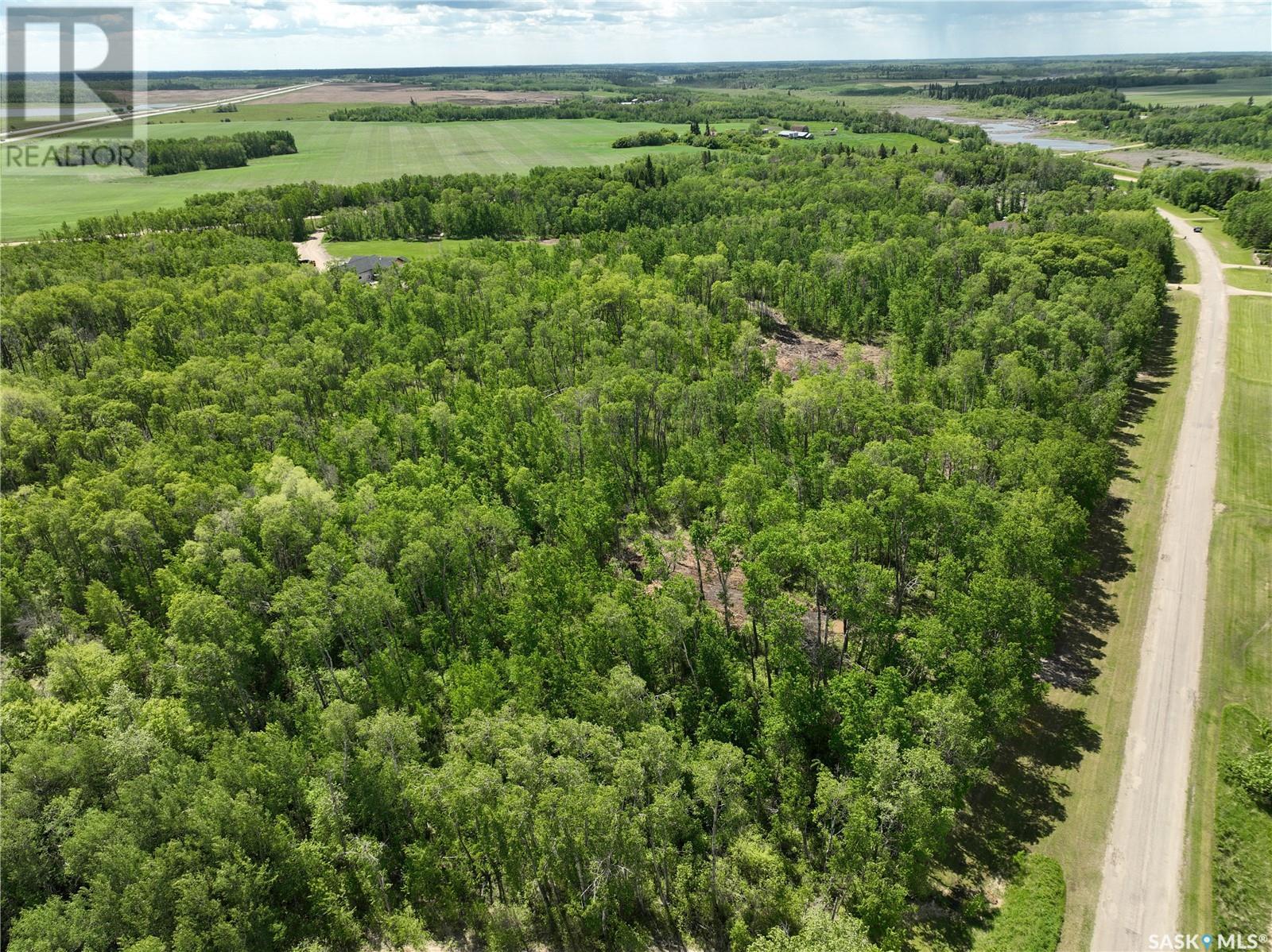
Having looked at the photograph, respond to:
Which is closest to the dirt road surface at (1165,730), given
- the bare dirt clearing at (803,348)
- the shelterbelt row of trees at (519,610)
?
the shelterbelt row of trees at (519,610)

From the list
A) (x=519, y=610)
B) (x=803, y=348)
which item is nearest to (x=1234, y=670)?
(x=519, y=610)

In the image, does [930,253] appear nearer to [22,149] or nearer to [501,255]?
[501,255]

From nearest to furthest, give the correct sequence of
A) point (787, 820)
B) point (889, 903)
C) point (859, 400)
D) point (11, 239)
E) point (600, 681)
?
1. point (889, 903)
2. point (787, 820)
3. point (600, 681)
4. point (859, 400)
5. point (11, 239)

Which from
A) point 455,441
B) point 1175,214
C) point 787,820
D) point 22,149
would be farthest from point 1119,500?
point 22,149

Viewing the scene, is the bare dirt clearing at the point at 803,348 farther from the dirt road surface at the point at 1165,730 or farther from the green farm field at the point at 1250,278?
the green farm field at the point at 1250,278

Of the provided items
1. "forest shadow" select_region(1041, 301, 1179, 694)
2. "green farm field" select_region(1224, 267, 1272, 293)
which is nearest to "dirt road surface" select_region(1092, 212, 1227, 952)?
"forest shadow" select_region(1041, 301, 1179, 694)

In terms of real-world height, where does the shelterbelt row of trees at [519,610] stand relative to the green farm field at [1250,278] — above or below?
below
